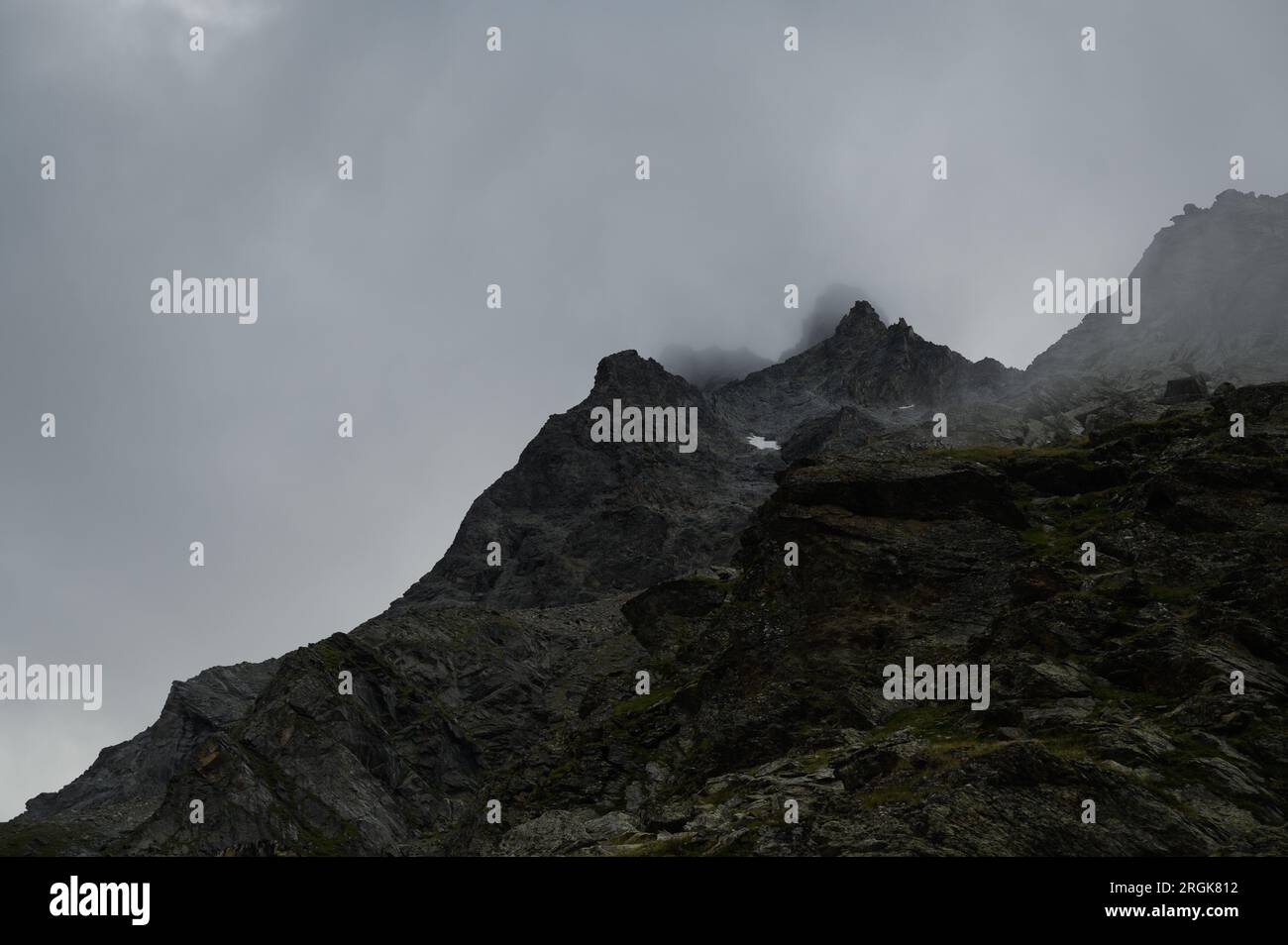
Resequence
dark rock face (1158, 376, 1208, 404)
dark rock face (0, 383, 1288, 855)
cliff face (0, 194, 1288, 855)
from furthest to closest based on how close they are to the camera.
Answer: dark rock face (1158, 376, 1208, 404) < cliff face (0, 194, 1288, 855) < dark rock face (0, 383, 1288, 855)

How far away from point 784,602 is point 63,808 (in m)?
169

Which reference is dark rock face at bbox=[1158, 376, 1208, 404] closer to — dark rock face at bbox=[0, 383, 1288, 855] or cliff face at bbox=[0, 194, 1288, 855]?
cliff face at bbox=[0, 194, 1288, 855]

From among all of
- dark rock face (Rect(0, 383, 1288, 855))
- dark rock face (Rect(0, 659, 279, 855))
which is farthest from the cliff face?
dark rock face (Rect(0, 659, 279, 855))

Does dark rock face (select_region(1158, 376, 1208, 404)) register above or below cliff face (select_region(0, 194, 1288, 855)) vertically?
above

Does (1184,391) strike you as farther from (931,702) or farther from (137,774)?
(137,774)

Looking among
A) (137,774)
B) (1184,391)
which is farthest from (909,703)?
(137,774)

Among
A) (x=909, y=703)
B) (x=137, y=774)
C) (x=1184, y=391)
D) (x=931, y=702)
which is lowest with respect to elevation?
(x=137, y=774)

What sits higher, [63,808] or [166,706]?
[166,706]

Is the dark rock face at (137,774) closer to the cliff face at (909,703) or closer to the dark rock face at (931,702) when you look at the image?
the cliff face at (909,703)

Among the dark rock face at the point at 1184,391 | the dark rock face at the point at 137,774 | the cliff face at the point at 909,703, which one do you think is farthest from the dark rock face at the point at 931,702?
the dark rock face at the point at 1184,391
